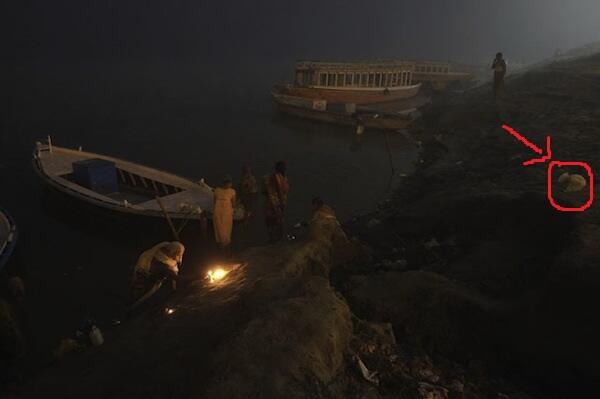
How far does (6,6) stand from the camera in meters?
85.6

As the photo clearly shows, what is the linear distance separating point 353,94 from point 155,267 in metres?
30.0

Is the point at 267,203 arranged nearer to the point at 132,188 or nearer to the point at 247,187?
the point at 247,187

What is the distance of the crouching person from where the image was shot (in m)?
8.50

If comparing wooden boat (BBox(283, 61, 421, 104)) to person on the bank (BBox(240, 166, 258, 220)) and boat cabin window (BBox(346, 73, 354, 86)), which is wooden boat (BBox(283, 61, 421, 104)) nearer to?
boat cabin window (BBox(346, 73, 354, 86))

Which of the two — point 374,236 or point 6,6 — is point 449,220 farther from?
point 6,6

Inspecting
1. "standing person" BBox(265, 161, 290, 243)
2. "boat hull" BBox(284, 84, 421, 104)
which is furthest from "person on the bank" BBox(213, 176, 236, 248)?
"boat hull" BBox(284, 84, 421, 104)

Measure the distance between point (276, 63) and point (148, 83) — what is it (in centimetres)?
3413

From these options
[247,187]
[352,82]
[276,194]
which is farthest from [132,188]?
[352,82]

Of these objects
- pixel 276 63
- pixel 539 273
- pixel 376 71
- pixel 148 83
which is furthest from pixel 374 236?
pixel 276 63

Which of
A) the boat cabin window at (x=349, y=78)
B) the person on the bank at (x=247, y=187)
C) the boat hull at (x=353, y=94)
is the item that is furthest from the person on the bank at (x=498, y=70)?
the person on the bank at (x=247, y=187)

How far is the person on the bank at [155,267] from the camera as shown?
8.49 m

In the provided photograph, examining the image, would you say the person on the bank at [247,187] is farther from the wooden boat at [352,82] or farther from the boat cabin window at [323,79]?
the boat cabin window at [323,79]

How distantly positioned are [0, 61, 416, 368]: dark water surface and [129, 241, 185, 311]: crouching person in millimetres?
2629

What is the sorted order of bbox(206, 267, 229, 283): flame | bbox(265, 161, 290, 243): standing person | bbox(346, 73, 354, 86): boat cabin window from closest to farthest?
bbox(206, 267, 229, 283): flame
bbox(265, 161, 290, 243): standing person
bbox(346, 73, 354, 86): boat cabin window
